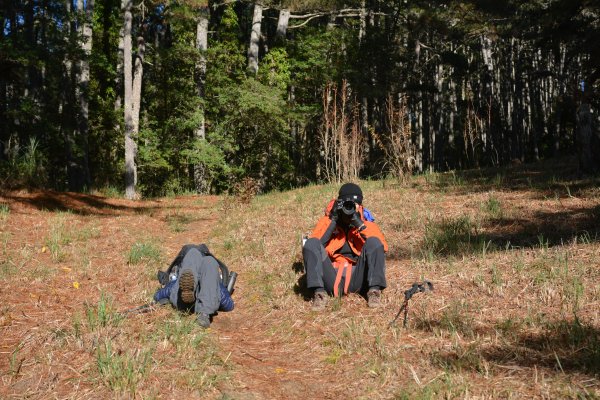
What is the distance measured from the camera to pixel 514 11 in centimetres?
1898

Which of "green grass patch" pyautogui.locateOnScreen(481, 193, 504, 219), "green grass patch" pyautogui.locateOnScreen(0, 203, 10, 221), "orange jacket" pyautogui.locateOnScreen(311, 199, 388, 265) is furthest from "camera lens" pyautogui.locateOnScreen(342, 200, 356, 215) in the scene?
"green grass patch" pyautogui.locateOnScreen(0, 203, 10, 221)

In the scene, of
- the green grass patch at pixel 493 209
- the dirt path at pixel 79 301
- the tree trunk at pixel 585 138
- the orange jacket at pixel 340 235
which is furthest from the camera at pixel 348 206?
the tree trunk at pixel 585 138

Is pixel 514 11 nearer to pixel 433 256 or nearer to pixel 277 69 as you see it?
pixel 277 69

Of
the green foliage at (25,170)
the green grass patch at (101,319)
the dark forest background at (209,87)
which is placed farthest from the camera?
the dark forest background at (209,87)

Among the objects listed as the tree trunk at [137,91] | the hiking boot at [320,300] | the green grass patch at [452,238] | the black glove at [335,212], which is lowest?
the hiking boot at [320,300]

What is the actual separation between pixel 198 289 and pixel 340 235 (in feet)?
5.25

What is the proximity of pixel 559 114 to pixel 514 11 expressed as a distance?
7.34 metres

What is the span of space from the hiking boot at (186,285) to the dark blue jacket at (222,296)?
434mm

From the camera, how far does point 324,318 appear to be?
14.9ft

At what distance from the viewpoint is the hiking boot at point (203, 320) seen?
4.32 m

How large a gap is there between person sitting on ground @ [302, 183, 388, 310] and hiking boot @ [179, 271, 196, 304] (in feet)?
3.75

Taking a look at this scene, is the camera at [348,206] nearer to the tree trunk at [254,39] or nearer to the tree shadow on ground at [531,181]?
the tree shadow on ground at [531,181]

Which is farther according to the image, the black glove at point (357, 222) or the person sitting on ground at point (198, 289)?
the black glove at point (357, 222)

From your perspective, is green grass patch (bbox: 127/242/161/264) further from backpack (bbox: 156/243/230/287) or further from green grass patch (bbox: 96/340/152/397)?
green grass patch (bbox: 96/340/152/397)
